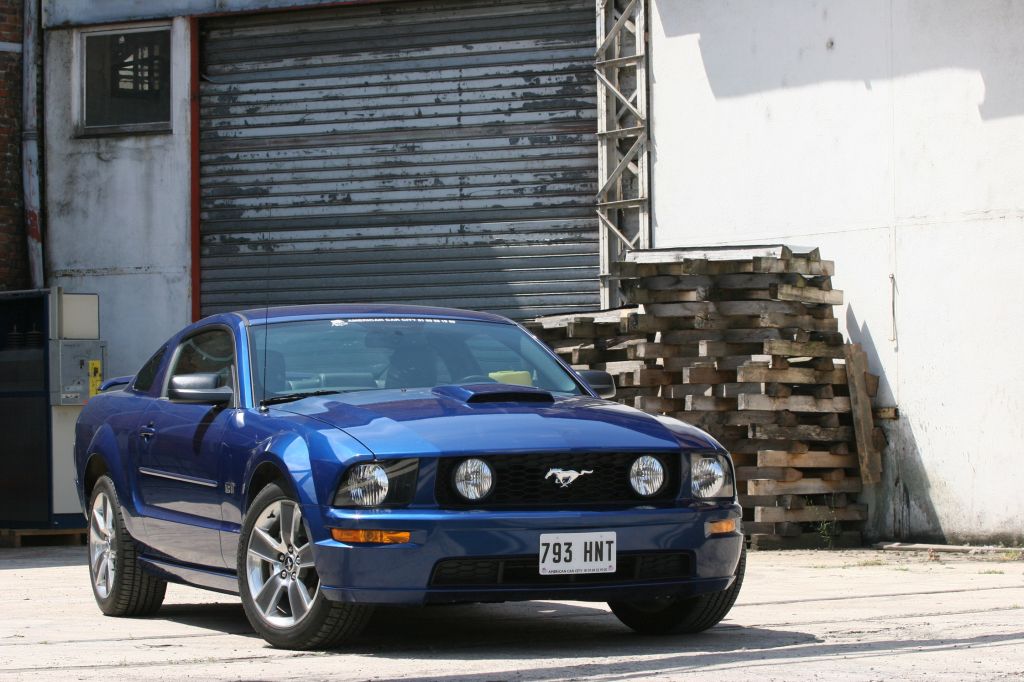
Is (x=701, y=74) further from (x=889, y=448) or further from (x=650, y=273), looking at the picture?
(x=889, y=448)

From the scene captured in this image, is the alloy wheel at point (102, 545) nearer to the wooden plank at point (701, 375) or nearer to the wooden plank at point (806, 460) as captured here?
the wooden plank at point (701, 375)

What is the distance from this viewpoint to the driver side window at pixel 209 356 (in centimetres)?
816

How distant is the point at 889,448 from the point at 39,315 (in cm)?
778

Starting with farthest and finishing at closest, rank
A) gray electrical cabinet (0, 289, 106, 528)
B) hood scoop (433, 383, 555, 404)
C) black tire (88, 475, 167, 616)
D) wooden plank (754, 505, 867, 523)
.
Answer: gray electrical cabinet (0, 289, 106, 528), wooden plank (754, 505, 867, 523), black tire (88, 475, 167, 616), hood scoop (433, 383, 555, 404)

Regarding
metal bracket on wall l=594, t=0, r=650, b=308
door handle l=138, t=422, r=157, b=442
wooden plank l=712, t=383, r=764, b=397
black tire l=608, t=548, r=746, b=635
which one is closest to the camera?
black tire l=608, t=548, r=746, b=635

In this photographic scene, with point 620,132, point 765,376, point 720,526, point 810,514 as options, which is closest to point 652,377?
point 765,376

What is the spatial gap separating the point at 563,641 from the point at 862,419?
23.7 feet

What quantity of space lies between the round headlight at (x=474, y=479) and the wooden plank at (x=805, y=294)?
7.50 meters

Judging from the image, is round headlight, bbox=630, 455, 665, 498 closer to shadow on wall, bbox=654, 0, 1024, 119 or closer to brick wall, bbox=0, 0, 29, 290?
shadow on wall, bbox=654, 0, 1024, 119

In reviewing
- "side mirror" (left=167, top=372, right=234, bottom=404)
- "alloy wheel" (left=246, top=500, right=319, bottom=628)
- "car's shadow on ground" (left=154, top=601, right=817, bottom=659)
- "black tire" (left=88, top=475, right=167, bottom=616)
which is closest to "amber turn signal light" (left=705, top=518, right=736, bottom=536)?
"car's shadow on ground" (left=154, top=601, right=817, bottom=659)

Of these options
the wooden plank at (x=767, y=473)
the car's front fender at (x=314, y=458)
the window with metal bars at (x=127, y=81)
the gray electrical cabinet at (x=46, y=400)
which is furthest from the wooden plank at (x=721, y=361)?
the car's front fender at (x=314, y=458)

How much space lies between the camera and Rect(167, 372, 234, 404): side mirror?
772cm

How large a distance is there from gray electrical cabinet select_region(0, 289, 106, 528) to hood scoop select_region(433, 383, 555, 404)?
8.89m

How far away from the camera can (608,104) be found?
16578mm
